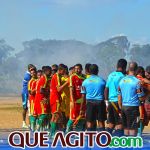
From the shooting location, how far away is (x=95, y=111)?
1484 cm

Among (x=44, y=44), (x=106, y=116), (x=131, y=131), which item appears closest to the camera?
(x=131, y=131)

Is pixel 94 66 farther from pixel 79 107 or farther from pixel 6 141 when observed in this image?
pixel 6 141

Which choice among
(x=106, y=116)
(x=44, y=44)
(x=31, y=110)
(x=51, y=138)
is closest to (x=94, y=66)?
(x=106, y=116)

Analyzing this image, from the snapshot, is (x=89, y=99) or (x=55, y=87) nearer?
(x=89, y=99)

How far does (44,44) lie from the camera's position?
579ft

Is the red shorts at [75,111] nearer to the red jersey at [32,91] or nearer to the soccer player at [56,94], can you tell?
the soccer player at [56,94]

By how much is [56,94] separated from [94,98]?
88.5 inches

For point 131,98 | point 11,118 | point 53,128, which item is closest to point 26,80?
point 53,128

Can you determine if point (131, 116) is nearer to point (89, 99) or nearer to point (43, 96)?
point (89, 99)

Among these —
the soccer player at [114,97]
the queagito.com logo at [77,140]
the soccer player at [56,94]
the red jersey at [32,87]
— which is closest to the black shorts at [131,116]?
the queagito.com logo at [77,140]

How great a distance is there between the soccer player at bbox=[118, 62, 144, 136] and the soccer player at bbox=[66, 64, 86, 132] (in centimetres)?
206

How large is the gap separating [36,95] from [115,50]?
141 m

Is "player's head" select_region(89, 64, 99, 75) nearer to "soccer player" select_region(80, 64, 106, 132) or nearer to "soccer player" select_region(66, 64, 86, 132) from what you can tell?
"soccer player" select_region(80, 64, 106, 132)

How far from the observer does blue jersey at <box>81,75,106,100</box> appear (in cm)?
1480
